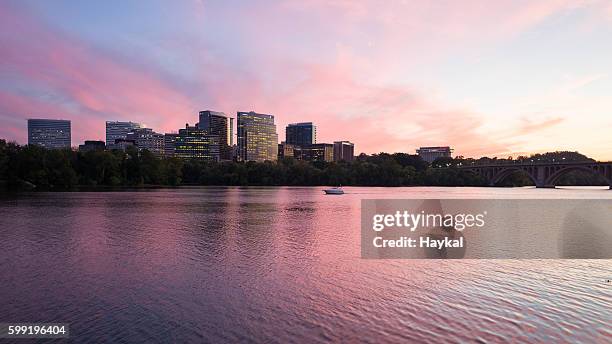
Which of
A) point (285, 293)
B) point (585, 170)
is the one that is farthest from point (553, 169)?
point (285, 293)

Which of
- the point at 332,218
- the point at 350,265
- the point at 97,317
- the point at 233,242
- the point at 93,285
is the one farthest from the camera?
the point at 332,218

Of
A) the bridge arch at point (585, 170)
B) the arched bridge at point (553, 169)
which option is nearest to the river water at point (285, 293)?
the bridge arch at point (585, 170)

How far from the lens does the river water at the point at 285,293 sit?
15.1m

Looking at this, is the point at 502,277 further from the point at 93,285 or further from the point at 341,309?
the point at 93,285

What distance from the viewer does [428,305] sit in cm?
1811

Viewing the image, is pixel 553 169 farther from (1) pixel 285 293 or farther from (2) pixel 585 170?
(1) pixel 285 293

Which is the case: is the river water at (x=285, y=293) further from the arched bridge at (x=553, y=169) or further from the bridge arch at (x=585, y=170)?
the arched bridge at (x=553, y=169)

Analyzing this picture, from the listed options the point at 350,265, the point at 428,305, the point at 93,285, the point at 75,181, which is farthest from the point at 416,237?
the point at 75,181

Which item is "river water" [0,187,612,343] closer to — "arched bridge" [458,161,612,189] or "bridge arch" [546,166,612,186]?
"bridge arch" [546,166,612,186]

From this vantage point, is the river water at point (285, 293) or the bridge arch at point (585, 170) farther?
the bridge arch at point (585, 170)

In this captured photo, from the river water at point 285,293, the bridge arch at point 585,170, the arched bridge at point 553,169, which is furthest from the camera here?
the arched bridge at point 553,169

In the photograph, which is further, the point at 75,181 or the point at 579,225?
the point at 75,181

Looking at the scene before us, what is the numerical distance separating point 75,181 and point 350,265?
156 meters

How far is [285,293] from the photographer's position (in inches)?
784
